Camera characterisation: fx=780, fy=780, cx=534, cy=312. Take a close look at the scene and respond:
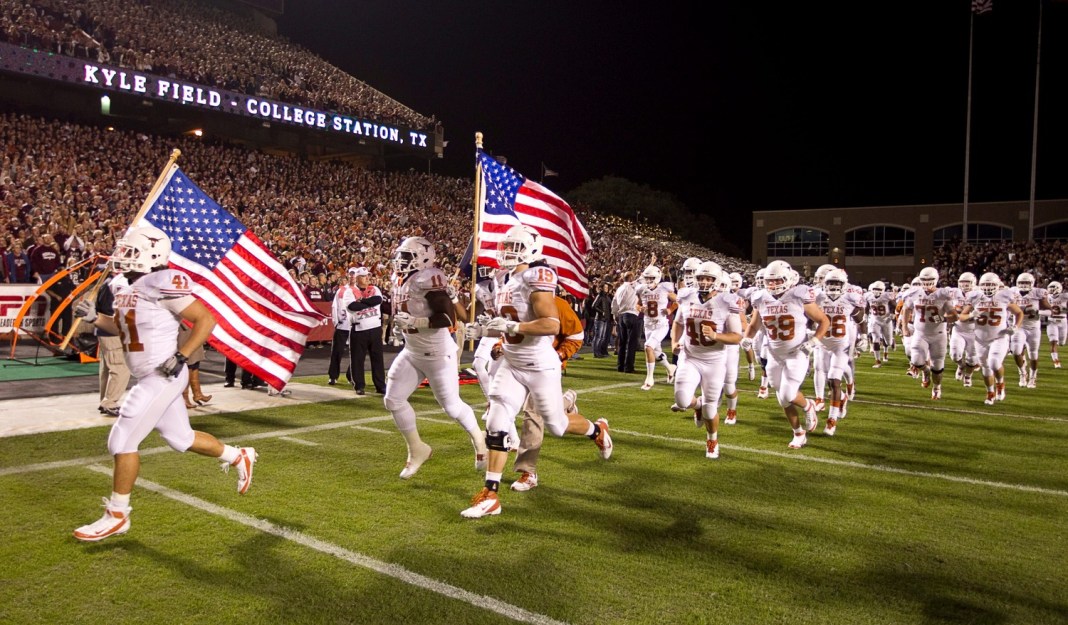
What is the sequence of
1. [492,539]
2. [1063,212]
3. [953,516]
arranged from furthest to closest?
[1063,212]
[953,516]
[492,539]

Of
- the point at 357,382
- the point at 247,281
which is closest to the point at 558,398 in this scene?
the point at 247,281

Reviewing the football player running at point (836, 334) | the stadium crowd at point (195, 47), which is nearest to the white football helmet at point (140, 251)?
the football player running at point (836, 334)

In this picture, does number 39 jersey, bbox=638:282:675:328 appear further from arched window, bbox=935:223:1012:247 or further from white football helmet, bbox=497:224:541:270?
arched window, bbox=935:223:1012:247

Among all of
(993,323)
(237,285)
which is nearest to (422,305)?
(237,285)

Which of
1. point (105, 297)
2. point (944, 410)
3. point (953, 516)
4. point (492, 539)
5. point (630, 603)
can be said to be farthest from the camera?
point (944, 410)

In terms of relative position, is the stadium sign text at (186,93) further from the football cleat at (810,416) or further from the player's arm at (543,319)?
the football cleat at (810,416)

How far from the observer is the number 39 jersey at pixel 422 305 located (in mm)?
6680

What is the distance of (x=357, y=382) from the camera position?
1213 cm

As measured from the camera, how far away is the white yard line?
4203mm

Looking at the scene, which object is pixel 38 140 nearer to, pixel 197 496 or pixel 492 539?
pixel 197 496

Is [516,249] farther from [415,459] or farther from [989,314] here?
[989,314]

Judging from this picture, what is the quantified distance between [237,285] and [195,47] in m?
31.8

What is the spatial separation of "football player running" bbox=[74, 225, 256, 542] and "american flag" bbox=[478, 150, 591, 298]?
179 inches

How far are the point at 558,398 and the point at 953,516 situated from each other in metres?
3.22
